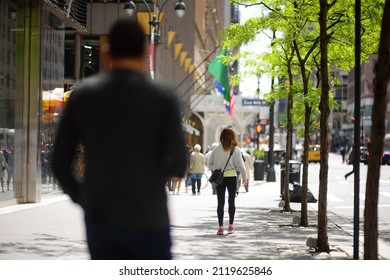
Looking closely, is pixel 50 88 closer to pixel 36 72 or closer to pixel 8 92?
pixel 36 72

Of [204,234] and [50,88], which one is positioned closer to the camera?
[204,234]

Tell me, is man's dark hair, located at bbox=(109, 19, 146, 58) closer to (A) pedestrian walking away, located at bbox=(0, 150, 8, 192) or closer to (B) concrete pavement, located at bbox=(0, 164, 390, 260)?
(B) concrete pavement, located at bbox=(0, 164, 390, 260)

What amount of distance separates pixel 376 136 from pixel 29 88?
11.8 metres

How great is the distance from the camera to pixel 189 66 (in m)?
39.3

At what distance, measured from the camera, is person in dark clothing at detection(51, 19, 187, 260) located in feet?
11.4

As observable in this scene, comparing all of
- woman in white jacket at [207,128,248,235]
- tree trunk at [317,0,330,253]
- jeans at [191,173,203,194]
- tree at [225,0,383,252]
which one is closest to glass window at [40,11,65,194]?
tree at [225,0,383,252]

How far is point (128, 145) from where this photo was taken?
11.3ft

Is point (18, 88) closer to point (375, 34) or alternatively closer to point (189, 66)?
point (375, 34)

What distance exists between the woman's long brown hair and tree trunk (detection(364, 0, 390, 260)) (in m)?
4.98

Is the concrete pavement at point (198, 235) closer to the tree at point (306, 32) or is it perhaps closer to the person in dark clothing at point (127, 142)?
the tree at point (306, 32)

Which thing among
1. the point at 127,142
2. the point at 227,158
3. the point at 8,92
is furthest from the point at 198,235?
the point at 127,142
